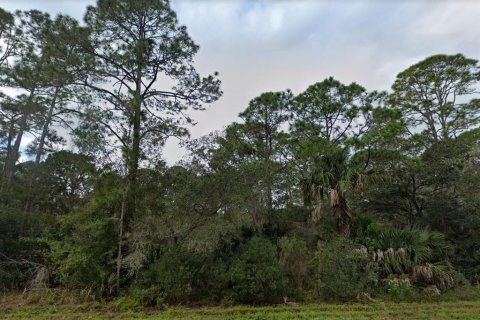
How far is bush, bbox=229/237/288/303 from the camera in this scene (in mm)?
6570

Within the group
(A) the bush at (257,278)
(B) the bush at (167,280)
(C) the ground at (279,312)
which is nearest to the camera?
(C) the ground at (279,312)

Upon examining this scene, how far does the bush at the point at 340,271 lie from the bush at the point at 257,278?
1013mm

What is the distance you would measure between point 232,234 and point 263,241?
1078mm

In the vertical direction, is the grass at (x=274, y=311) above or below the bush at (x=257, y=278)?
below

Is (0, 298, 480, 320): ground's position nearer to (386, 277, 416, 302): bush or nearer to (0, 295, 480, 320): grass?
(0, 295, 480, 320): grass

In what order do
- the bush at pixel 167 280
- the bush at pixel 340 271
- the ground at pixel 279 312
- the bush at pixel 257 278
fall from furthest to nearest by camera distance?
1. the bush at pixel 340 271
2. the bush at pixel 167 280
3. the bush at pixel 257 278
4. the ground at pixel 279 312

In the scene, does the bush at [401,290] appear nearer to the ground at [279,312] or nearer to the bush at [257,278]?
Result: the ground at [279,312]

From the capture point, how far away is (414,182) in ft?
37.5

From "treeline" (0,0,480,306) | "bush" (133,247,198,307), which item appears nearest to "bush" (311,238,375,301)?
"treeline" (0,0,480,306)

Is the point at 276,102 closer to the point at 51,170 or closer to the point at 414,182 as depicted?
the point at 414,182

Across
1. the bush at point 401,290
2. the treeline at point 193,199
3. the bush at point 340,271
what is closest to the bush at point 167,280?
the treeline at point 193,199

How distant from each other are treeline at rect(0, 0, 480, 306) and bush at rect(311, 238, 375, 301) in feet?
0.12

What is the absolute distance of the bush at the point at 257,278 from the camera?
21.6 feet

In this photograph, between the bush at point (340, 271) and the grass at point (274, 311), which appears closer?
the grass at point (274, 311)
